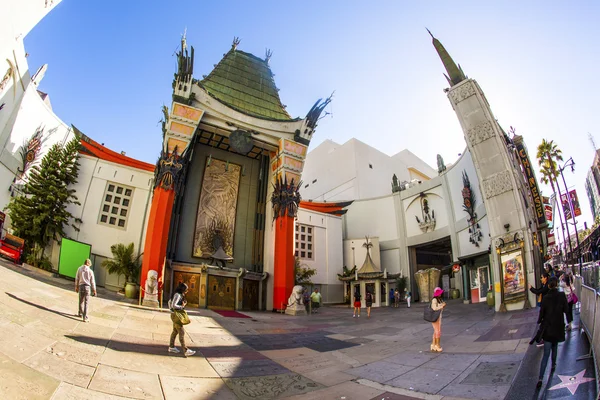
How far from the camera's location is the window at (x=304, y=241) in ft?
92.2

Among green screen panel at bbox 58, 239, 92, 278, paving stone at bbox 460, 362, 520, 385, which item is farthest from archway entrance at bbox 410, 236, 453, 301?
green screen panel at bbox 58, 239, 92, 278

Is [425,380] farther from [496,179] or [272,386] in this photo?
[496,179]

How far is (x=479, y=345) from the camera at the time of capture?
8195mm

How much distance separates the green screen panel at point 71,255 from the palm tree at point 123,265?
1.31 m

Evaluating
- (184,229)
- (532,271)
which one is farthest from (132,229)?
(532,271)

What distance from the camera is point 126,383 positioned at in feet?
16.3

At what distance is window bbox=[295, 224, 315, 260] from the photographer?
28.1 metres

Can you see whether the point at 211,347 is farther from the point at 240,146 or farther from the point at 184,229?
the point at 240,146

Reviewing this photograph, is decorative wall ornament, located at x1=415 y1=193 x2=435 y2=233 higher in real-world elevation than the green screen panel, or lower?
higher

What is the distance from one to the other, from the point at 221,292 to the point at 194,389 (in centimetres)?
1525

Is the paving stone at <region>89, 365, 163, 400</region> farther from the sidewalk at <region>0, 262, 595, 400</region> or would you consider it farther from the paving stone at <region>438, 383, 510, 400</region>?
the paving stone at <region>438, 383, 510, 400</region>

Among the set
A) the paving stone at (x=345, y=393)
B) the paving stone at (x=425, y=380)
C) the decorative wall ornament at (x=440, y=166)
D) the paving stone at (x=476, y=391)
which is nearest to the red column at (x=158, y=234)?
the paving stone at (x=345, y=393)

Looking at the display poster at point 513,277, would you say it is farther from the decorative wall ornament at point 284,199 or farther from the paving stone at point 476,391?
the decorative wall ornament at point 284,199

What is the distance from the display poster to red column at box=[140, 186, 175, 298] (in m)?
18.1
